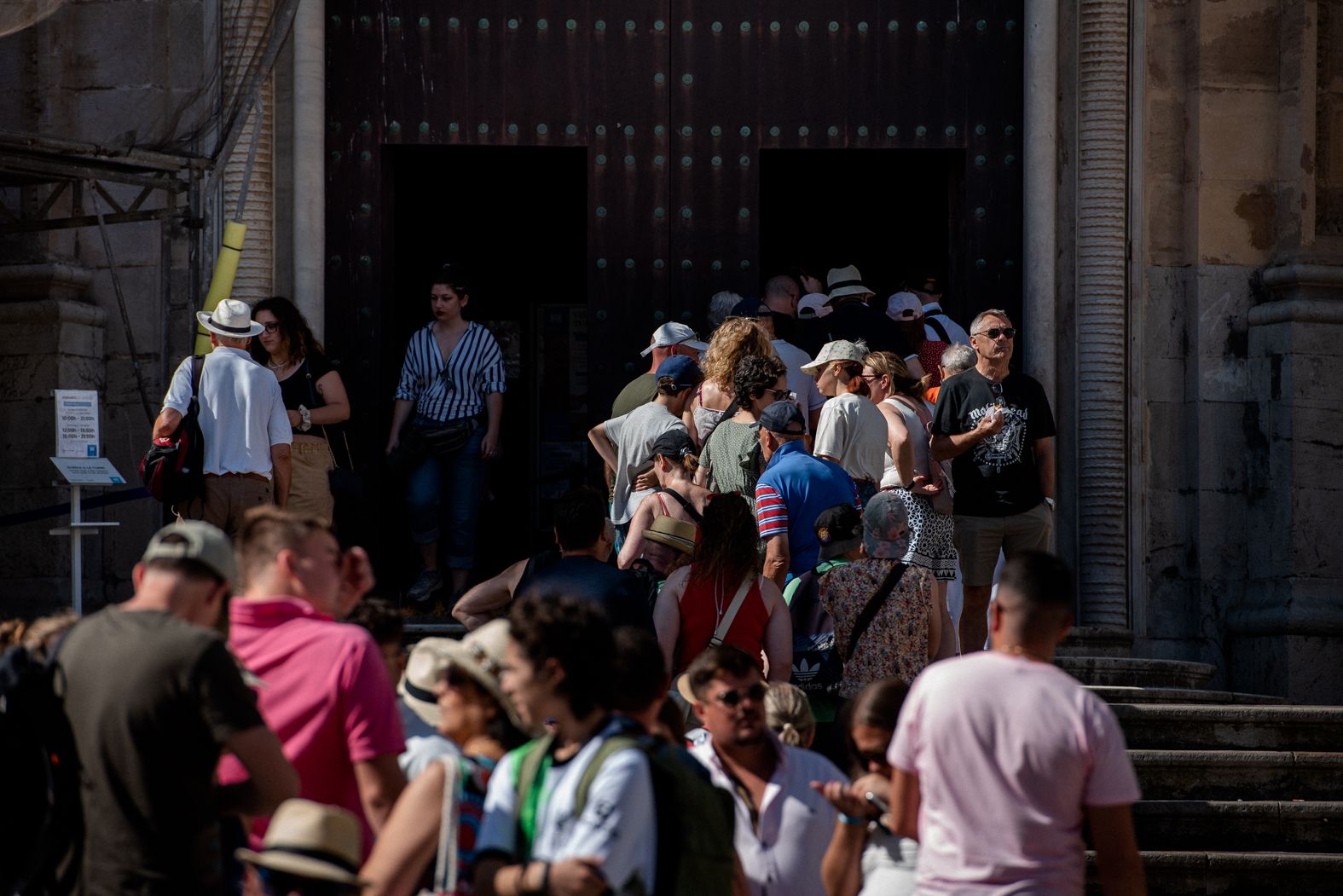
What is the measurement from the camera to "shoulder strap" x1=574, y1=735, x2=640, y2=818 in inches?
143

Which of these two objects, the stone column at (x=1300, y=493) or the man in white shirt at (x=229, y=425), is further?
the stone column at (x=1300, y=493)

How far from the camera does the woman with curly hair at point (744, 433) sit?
25.3 ft

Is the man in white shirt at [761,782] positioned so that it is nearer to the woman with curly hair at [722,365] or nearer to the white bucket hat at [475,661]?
the white bucket hat at [475,661]

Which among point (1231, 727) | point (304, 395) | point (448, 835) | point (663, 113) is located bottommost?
point (1231, 727)

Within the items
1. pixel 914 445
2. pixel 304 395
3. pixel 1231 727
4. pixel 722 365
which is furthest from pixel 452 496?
pixel 1231 727

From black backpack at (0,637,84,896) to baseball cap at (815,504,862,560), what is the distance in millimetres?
3309

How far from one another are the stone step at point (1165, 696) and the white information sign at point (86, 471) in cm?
425

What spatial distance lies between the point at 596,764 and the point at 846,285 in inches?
240

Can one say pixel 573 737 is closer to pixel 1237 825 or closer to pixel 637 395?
pixel 1237 825

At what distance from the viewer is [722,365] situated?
8133mm

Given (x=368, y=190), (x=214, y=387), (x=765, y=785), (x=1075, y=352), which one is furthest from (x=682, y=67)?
(x=765, y=785)

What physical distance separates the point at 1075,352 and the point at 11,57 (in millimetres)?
5736

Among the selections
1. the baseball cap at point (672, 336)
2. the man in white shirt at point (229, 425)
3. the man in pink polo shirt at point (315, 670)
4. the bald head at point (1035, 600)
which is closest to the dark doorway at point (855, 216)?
the baseball cap at point (672, 336)

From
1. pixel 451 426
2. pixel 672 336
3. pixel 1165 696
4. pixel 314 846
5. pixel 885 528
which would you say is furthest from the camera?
pixel 451 426
